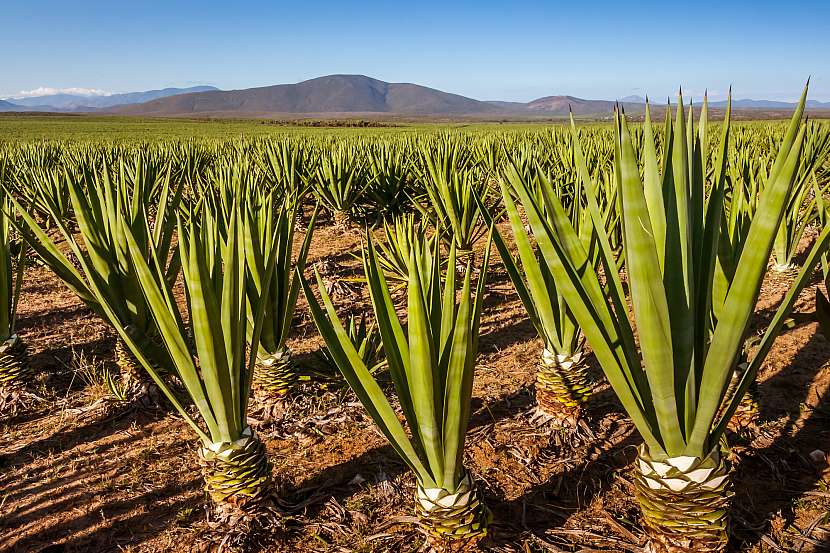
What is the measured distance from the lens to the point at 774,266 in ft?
13.4

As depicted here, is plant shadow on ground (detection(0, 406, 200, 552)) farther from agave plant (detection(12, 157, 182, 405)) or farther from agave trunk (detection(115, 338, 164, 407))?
agave plant (detection(12, 157, 182, 405))

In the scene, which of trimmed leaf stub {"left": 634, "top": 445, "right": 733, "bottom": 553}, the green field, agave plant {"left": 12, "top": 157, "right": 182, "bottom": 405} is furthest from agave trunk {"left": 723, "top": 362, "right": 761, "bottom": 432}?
the green field

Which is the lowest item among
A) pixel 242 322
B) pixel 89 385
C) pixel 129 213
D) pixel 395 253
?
pixel 89 385

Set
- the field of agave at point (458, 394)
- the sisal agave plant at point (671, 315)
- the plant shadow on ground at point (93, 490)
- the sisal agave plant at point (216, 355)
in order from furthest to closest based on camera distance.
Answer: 1. the plant shadow on ground at point (93, 490)
2. the sisal agave plant at point (216, 355)
3. the field of agave at point (458, 394)
4. the sisal agave plant at point (671, 315)

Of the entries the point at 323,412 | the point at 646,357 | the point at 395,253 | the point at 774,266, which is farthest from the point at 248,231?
the point at 774,266

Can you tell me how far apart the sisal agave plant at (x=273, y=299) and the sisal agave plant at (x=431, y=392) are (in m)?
0.80

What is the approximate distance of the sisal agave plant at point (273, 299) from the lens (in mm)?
2098

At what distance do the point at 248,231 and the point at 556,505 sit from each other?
144 cm

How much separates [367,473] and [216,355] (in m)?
0.81

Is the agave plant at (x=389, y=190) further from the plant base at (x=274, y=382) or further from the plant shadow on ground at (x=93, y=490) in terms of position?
the plant shadow on ground at (x=93, y=490)

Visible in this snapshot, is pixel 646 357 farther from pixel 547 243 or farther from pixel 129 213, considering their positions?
pixel 129 213

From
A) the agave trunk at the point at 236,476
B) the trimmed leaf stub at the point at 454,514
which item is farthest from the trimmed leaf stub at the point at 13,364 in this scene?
the trimmed leaf stub at the point at 454,514

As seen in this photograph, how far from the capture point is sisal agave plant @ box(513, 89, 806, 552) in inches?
40.8

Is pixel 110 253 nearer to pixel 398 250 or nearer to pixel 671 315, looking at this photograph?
pixel 398 250
